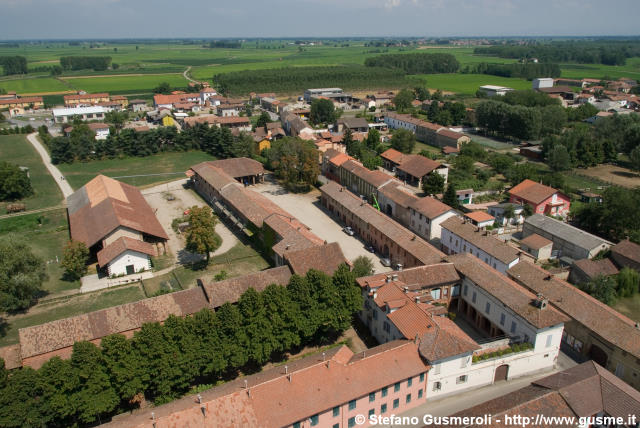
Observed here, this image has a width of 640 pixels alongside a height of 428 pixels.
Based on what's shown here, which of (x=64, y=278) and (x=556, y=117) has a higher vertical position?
(x=556, y=117)

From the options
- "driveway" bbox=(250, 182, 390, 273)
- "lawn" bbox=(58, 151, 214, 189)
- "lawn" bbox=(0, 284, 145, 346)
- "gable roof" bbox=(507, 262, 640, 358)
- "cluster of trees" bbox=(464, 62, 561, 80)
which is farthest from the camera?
"cluster of trees" bbox=(464, 62, 561, 80)

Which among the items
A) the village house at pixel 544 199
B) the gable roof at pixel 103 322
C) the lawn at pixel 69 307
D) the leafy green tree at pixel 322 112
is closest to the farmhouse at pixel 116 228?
the lawn at pixel 69 307

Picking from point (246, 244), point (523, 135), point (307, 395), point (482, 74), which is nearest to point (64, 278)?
point (246, 244)

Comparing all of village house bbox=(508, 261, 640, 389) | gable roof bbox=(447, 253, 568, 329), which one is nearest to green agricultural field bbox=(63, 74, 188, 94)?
Result: gable roof bbox=(447, 253, 568, 329)

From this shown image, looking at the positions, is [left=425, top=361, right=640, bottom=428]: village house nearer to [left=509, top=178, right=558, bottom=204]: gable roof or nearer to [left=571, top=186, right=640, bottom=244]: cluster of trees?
[left=571, top=186, right=640, bottom=244]: cluster of trees

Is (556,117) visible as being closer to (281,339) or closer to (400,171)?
(400,171)

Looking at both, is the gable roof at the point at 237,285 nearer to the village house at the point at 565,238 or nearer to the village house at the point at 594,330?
the village house at the point at 594,330

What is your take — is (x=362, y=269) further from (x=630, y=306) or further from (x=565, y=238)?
(x=630, y=306)
